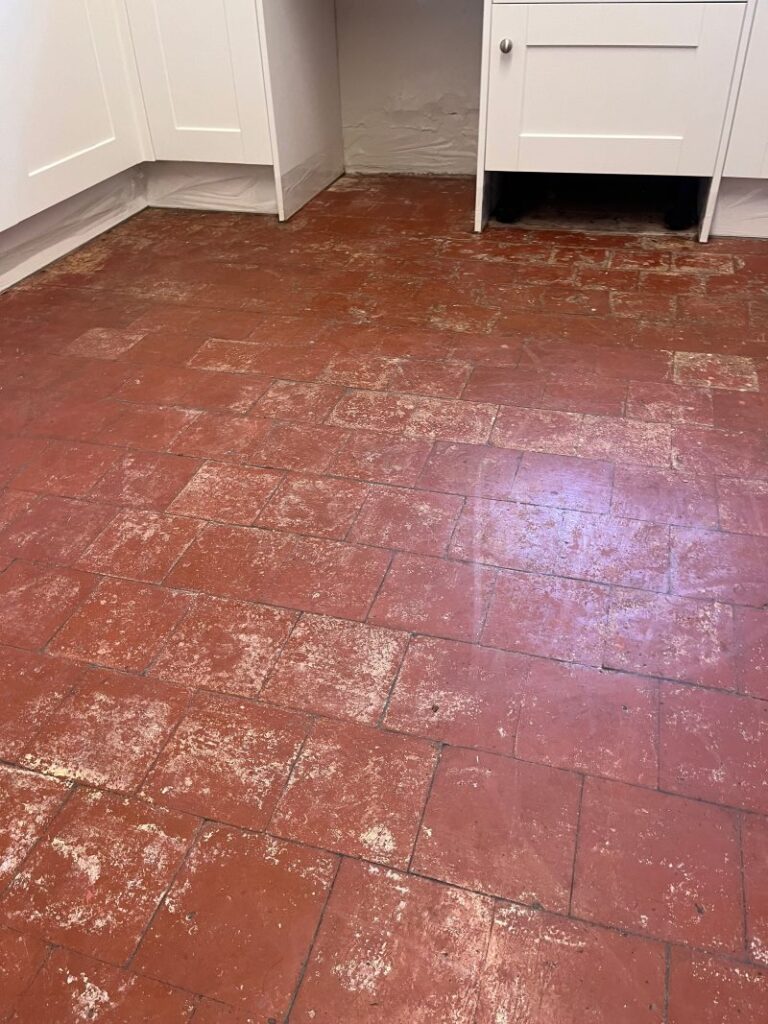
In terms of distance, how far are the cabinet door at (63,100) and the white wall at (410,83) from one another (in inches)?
40.6

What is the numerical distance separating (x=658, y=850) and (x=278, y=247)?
100 inches

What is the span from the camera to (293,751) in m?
1.25

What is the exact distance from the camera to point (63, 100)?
9.19ft

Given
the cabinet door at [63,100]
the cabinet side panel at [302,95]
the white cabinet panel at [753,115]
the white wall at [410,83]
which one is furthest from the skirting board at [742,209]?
the cabinet door at [63,100]

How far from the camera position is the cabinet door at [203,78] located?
9.50 feet

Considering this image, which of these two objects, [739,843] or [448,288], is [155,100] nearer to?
[448,288]

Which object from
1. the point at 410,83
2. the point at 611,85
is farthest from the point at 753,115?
the point at 410,83

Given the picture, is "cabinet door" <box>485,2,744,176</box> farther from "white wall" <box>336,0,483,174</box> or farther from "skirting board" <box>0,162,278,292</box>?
"skirting board" <box>0,162,278,292</box>

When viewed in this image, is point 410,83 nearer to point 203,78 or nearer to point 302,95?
point 302,95

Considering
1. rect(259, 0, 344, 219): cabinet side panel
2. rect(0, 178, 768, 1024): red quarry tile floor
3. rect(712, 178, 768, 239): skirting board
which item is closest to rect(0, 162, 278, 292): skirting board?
rect(259, 0, 344, 219): cabinet side panel

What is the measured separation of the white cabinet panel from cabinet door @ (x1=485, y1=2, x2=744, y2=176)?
5 centimetres

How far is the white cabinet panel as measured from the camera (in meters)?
2.51

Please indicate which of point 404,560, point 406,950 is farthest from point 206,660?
point 406,950

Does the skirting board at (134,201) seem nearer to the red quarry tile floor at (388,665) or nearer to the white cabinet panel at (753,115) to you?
the red quarry tile floor at (388,665)
